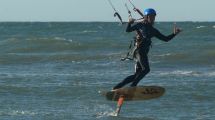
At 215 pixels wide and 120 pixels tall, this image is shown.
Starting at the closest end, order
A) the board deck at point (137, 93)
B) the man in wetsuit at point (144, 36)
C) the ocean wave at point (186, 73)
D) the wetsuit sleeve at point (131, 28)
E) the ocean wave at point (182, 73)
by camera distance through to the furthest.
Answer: the wetsuit sleeve at point (131, 28)
the man in wetsuit at point (144, 36)
the board deck at point (137, 93)
the ocean wave at point (186, 73)
the ocean wave at point (182, 73)

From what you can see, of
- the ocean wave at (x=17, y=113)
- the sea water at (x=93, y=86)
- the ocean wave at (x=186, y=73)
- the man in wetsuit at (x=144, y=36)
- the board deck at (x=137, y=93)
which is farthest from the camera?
the ocean wave at (x=186, y=73)

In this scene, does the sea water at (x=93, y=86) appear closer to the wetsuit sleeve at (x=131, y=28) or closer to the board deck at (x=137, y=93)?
the board deck at (x=137, y=93)

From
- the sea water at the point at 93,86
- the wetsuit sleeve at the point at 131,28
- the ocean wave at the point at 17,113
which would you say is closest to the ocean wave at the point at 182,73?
the sea water at the point at 93,86

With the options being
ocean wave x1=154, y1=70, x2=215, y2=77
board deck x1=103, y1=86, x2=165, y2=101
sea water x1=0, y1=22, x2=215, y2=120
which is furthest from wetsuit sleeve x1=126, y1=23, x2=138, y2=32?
ocean wave x1=154, y1=70, x2=215, y2=77

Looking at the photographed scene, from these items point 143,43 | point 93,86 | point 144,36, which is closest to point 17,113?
point 143,43

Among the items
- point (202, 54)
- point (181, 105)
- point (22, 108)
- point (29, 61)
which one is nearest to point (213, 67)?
point (202, 54)

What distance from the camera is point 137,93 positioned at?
1362 cm

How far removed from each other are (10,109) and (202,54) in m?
17.8

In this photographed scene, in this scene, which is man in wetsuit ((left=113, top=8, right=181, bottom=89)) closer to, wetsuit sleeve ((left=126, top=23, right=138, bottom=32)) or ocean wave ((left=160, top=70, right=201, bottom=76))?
wetsuit sleeve ((left=126, top=23, right=138, bottom=32))

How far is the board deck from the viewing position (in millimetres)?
13516

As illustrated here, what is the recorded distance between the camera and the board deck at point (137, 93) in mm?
13516

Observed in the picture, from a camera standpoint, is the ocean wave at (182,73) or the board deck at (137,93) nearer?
the board deck at (137,93)

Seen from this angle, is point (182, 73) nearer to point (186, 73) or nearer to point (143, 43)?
point (186, 73)

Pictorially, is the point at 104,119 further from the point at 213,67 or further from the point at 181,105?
the point at 213,67
